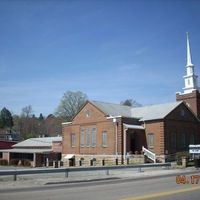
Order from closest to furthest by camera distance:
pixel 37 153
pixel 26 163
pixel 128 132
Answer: pixel 128 132, pixel 26 163, pixel 37 153

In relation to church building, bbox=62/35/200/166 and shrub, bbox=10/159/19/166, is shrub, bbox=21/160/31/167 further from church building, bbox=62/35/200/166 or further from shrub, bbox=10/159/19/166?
church building, bbox=62/35/200/166

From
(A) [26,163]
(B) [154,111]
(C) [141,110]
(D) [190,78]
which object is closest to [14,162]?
(A) [26,163]

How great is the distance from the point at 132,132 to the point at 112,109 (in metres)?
5.64

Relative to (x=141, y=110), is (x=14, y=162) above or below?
below

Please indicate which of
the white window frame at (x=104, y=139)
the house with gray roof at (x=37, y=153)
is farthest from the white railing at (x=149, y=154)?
the house with gray roof at (x=37, y=153)

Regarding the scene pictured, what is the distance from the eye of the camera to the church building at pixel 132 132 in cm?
4716

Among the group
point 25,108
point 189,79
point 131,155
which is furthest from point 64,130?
point 25,108

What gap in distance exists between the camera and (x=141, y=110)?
5397 cm

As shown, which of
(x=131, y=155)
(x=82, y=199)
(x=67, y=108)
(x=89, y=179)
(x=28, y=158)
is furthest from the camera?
(x=67, y=108)

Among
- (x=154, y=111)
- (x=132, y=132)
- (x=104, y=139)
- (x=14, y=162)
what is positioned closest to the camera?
(x=132, y=132)

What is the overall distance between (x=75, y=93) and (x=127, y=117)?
163 feet

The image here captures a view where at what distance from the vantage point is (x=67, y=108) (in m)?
96.1

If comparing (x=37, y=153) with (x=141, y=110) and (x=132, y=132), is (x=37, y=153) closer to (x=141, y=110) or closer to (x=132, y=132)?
(x=141, y=110)

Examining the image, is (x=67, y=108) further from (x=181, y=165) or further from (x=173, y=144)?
(x=181, y=165)
